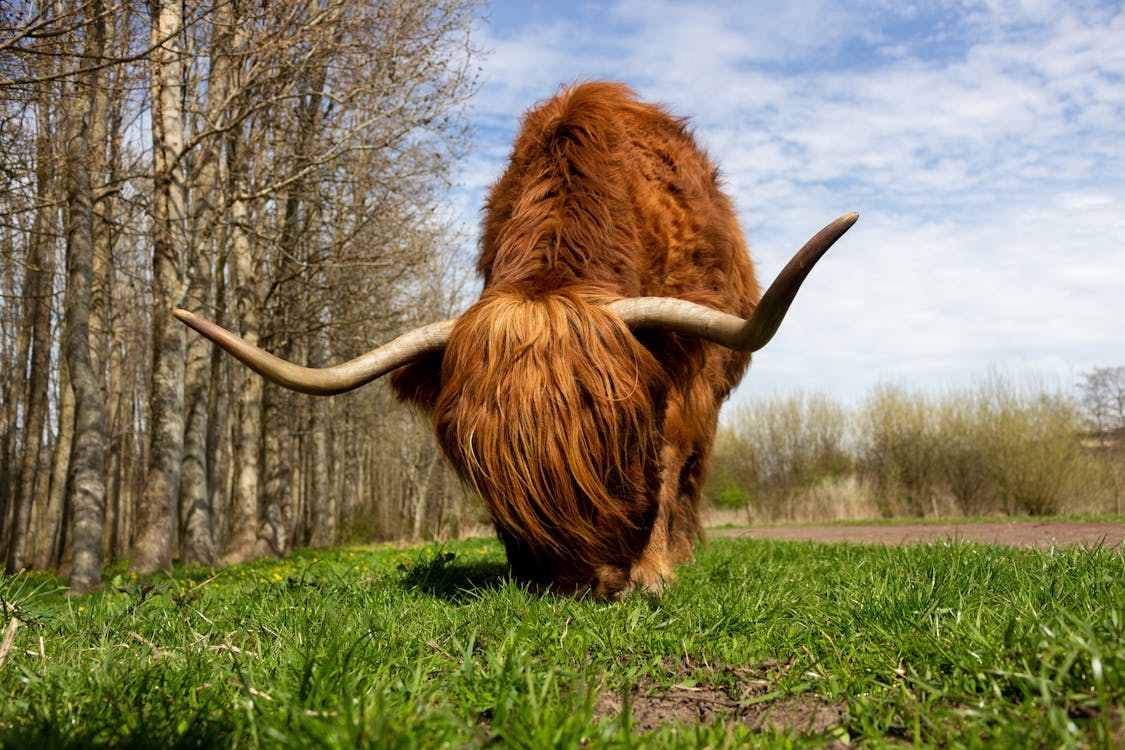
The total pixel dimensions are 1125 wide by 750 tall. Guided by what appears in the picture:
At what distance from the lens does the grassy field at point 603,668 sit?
162 cm

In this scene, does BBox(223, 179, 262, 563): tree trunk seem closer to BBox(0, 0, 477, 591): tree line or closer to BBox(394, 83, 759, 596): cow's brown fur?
BBox(0, 0, 477, 591): tree line

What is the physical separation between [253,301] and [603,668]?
42.1 feet

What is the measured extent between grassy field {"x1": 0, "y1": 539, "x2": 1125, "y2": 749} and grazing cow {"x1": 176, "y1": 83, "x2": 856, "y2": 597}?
0.35 meters

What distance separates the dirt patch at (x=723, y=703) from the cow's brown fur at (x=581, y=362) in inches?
40.2

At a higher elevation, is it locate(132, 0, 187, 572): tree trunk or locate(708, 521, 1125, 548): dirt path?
locate(132, 0, 187, 572): tree trunk

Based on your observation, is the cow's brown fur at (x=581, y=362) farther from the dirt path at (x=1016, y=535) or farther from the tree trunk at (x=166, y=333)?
the tree trunk at (x=166, y=333)

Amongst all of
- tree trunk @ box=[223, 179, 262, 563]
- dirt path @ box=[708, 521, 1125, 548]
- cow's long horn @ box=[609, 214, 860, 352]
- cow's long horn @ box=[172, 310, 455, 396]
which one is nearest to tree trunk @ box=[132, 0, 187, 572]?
tree trunk @ box=[223, 179, 262, 563]

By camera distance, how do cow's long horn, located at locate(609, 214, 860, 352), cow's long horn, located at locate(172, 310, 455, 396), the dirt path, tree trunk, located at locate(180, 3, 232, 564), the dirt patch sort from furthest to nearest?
1. tree trunk, located at locate(180, 3, 232, 564)
2. the dirt path
3. cow's long horn, located at locate(172, 310, 455, 396)
4. cow's long horn, located at locate(609, 214, 860, 352)
5. the dirt patch

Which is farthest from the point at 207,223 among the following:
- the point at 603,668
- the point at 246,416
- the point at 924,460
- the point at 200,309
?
the point at 924,460

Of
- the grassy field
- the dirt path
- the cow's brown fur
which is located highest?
the cow's brown fur

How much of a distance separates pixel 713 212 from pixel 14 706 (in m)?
4.62

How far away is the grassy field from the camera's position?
5.33ft

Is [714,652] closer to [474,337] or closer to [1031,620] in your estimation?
[1031,620]

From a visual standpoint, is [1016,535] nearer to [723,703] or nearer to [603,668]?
[723,703]
